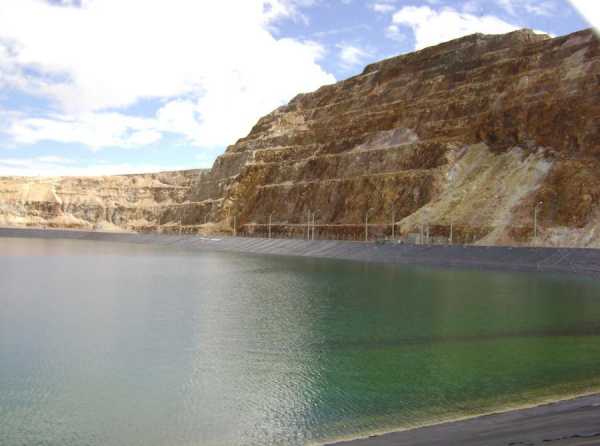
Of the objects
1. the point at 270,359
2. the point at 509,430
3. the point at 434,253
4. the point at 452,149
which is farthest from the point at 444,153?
the point at 509,430

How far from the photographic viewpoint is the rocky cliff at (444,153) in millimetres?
70812

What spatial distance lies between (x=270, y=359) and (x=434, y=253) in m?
49.2

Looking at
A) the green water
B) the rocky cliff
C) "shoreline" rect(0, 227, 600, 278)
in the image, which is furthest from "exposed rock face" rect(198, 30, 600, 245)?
the green water

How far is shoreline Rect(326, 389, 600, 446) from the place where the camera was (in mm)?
11711

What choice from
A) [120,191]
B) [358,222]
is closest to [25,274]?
[358,222]

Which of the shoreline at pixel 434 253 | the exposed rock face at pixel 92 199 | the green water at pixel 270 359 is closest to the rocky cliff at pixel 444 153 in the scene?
the shoreline at pixel 434 253

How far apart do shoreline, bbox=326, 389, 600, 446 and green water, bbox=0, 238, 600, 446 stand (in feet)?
2.05

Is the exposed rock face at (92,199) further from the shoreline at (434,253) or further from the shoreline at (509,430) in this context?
the shoreline at (509,430)

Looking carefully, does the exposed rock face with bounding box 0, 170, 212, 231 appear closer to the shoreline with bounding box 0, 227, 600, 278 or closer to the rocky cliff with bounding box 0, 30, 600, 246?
the rocky cliff with bounding box 0, 30, 600, 246

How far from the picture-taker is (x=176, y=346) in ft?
70.2

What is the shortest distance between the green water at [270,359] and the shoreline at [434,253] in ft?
58.4

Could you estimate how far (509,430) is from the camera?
488 inches

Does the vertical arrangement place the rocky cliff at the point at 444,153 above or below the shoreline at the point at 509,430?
above

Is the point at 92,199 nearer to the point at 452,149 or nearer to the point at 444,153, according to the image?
the point at 444,153
